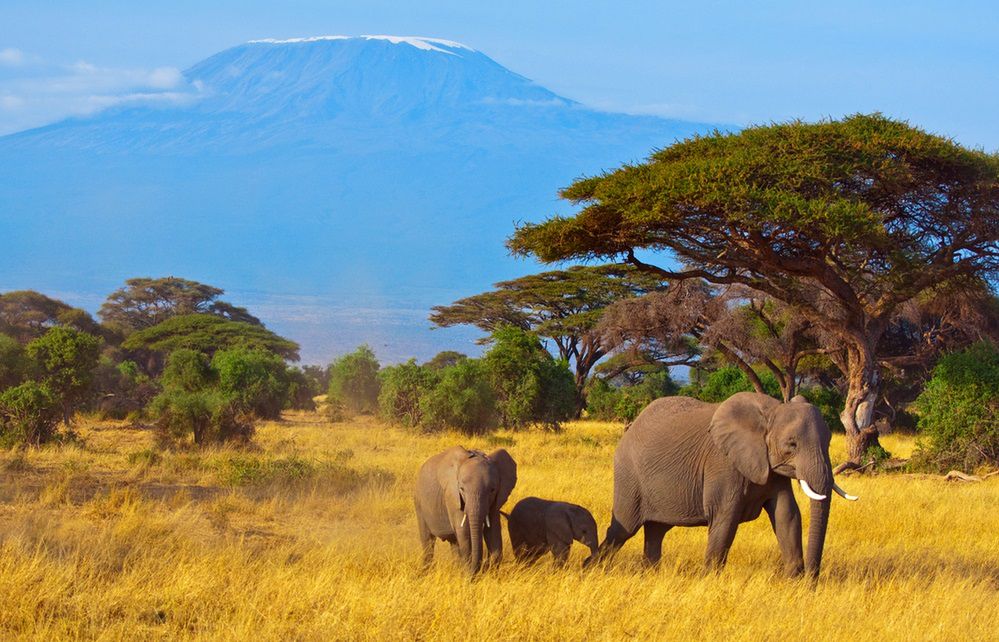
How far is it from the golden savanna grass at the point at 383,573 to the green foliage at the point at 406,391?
36.3ft

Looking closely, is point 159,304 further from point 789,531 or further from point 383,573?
point 789,531

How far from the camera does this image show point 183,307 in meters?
50.8

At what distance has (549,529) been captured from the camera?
964 cm

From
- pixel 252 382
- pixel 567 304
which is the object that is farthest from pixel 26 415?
pixel 567 304

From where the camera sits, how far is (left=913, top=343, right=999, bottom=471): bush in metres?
18.5

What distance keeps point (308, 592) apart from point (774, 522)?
3915 millimetres

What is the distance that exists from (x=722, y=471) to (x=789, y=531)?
2.38 ft

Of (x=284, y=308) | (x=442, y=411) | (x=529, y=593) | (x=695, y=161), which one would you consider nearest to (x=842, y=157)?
(x=695, y=161)

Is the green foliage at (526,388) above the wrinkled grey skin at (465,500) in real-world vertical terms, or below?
above

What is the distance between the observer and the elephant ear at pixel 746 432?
345 inches

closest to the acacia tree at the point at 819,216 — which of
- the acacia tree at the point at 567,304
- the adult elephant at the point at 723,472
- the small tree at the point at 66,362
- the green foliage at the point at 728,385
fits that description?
the adult elephant at the point at 723,472

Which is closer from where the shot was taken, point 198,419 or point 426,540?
point 426,540

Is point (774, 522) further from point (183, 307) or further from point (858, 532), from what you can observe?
point (183, 307)

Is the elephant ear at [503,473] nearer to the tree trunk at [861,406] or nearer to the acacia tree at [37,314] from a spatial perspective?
the tree trunk at [861,406]
